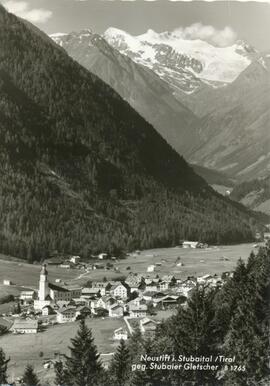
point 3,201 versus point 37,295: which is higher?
point 3,201

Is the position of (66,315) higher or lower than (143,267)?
lower

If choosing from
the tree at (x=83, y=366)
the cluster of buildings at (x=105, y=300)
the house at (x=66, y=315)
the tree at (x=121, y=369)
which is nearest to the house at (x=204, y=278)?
the cluster of buildings at (x=105, y=300)

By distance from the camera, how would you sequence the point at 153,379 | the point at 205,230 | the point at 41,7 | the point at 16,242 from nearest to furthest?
the point at 153,379 → the point at 41,7 → the point at 16,242 → the point at 205,230

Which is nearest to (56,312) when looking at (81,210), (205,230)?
(81,210)

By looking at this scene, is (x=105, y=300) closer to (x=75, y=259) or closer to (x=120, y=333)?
(x=120, y=333)

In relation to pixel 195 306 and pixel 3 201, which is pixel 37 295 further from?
pixel 3 201

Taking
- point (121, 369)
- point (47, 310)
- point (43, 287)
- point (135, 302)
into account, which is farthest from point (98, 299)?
point (121, 369)
